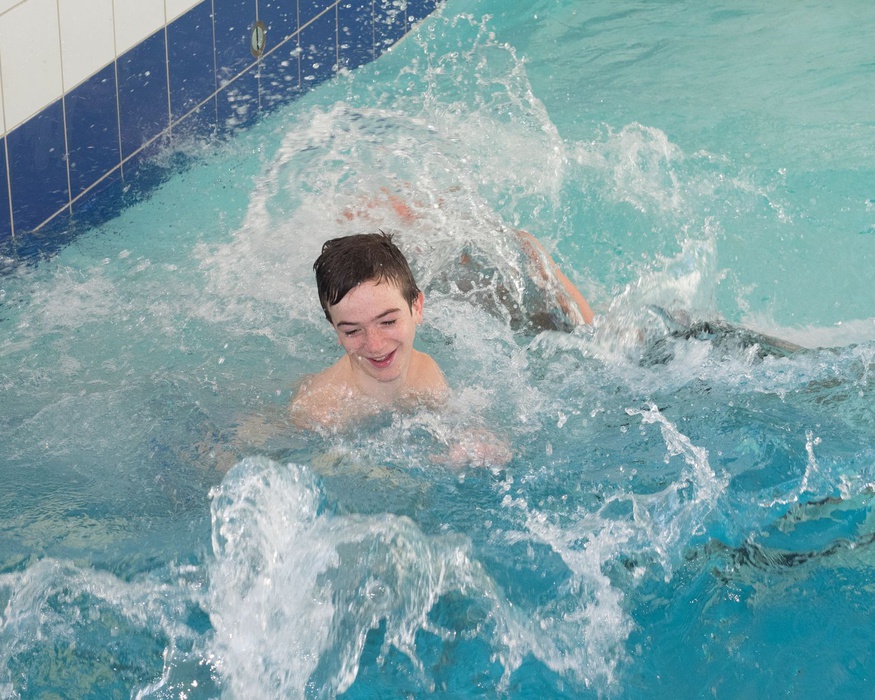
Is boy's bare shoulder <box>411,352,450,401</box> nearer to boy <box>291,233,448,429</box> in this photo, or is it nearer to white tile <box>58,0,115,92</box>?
boy <box>291,233,448,429</box>

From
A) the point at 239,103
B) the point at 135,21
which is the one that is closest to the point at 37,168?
the point at 135,21

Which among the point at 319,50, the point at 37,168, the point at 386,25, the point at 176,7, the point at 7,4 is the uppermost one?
the point at 7,4

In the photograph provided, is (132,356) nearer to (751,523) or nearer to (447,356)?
(447,356)

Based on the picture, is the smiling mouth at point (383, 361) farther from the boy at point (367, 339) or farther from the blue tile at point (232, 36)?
the blue tile at point (232, 36)

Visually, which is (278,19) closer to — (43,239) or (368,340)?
(43,239)

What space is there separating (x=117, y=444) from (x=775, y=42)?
5.17 m

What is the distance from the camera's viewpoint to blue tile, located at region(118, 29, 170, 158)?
15.4ft

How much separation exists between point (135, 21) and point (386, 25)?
238 centimetres

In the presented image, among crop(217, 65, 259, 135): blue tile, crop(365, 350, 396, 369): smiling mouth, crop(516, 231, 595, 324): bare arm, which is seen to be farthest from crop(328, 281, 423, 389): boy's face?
crop(217, 65, 259, 135): blue tile

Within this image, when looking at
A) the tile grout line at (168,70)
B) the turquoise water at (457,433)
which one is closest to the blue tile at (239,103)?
the turquoise water at (457,433)

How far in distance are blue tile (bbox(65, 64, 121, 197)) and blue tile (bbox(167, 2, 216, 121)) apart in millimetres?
454

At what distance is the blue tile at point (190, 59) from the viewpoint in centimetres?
500

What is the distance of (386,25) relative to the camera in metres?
6.73

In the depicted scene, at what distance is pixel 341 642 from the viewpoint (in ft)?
7.84
